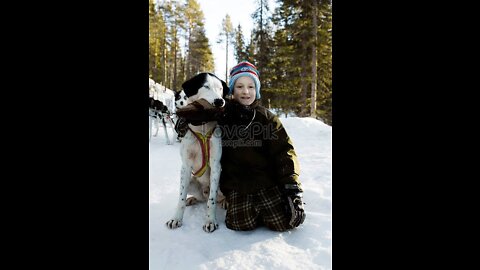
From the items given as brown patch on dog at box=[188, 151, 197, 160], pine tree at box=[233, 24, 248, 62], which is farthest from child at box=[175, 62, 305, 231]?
pine tree at box=[233, 24, 248, 62]

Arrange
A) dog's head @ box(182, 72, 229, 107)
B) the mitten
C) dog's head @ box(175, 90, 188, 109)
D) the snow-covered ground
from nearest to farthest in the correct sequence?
the snow-covered ground → the mitten → dog's head @ box(182, 72, 229, 107) → dog's head @ box(175, 90, 188, 109)

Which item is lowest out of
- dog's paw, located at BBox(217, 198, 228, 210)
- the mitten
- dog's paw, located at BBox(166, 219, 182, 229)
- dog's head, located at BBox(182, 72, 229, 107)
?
dog's paw, located at BBox(166, 219, 182, 229)

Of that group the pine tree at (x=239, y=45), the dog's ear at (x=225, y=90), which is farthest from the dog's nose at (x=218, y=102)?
the pine tree at (x=239, y=45)

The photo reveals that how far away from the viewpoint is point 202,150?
2057mm

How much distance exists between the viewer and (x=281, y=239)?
5.80 feet

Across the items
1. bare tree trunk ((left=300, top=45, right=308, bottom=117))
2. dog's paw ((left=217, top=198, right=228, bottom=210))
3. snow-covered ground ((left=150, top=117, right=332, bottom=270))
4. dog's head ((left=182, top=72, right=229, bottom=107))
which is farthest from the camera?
bare tree trunk ((left=300, top=45, right=308, bottom=117))

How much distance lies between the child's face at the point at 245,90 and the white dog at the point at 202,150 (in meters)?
0.12

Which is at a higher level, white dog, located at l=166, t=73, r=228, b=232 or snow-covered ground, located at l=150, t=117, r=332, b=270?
white dog, located at l=166, t=73, r=228, b=232

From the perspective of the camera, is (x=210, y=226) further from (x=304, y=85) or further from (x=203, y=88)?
(x=304, y=85)

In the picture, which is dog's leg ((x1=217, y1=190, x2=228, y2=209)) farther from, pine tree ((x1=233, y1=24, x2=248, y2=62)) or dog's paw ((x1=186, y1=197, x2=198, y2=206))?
pine tree ((x1=233, y1=24, x2=248, y2=62))

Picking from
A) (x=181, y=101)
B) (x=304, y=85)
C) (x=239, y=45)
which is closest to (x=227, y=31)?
(x=239, y=45)

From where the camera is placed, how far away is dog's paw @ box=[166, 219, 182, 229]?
1935 millimetres

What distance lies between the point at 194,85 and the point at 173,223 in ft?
3.83
